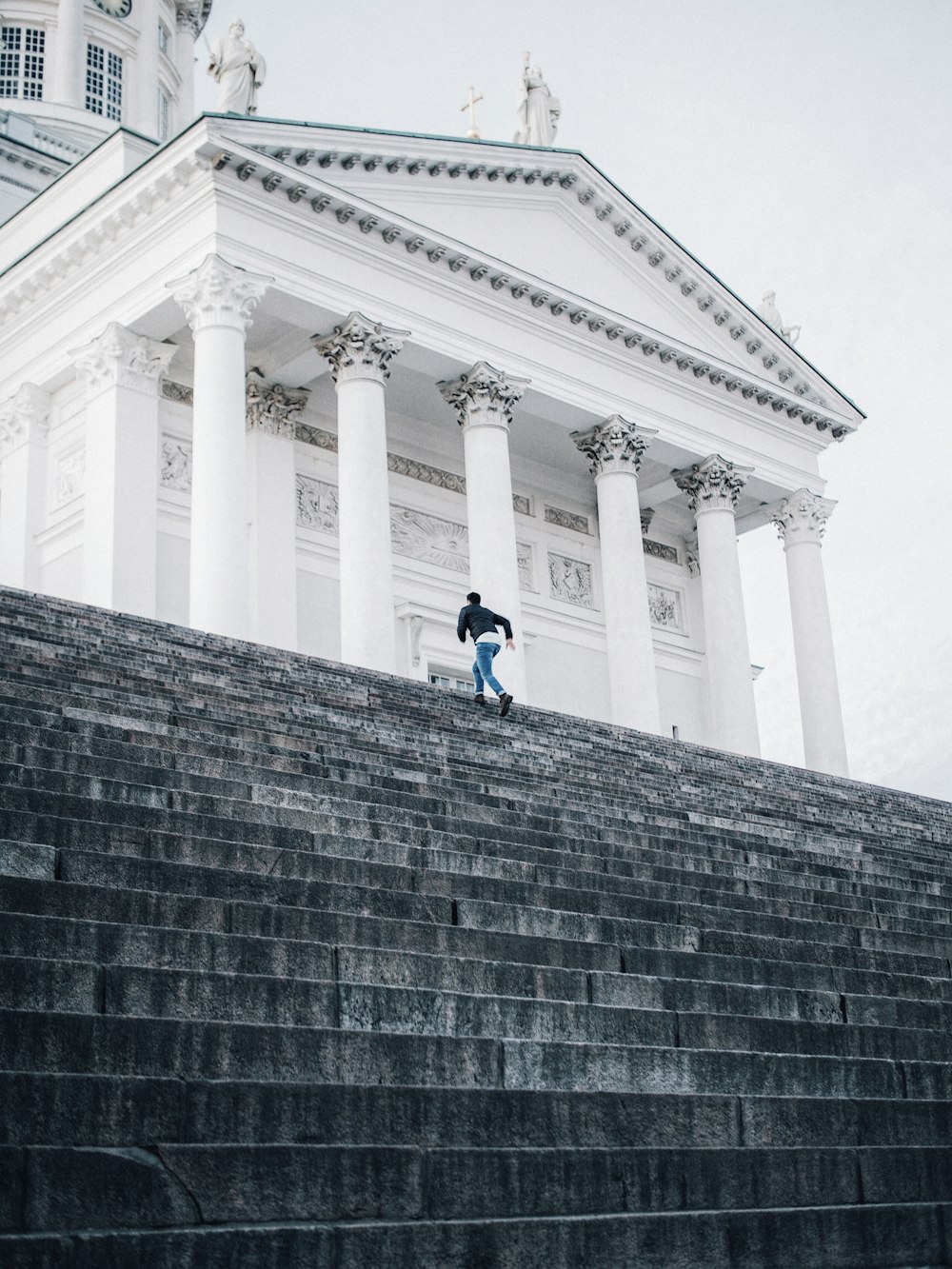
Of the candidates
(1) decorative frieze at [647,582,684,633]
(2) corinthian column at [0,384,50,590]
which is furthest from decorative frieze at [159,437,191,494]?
(1) decorative frieze at [647,582,684,633]

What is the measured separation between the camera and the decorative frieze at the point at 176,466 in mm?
25203

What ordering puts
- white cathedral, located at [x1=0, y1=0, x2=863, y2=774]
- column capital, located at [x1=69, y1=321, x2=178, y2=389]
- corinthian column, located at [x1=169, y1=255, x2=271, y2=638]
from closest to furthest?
1. corinthian column, located at [x1=169, y1=255, x2=271, y2=638]
2. white cathedral, located at [x1=0, y1=0, x2=863, y2=774]
3. column capital, located at [x1=69, y1=321, x2=178, y2=389]

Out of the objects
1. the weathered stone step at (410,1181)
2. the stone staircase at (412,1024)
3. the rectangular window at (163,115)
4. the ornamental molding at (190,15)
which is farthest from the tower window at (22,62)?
the weathered stone step at (410,1181)

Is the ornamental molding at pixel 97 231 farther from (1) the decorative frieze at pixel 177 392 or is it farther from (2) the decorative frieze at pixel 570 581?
(2) the decorative frieze at pixel 570 581

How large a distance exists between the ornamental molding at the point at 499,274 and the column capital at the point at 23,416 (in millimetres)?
5276

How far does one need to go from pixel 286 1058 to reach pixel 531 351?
22.9 m

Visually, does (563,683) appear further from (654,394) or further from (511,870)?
(511,870)

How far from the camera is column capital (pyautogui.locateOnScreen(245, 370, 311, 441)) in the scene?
2630 centimetres

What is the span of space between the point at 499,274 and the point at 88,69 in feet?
77.5

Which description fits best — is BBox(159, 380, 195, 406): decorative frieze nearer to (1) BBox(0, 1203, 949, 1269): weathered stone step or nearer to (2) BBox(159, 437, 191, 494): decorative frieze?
(2) BBox(159, 437, 191, 494): decorative frieze

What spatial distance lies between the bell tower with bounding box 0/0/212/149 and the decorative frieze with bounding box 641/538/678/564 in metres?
19.0

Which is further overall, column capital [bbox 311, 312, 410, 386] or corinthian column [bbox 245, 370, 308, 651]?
corinthian column [bbox 245, 370, 308, 651]

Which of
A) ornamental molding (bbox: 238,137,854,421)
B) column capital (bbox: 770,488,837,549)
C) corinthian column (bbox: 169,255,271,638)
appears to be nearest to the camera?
corinthian column (bbox: 169,255,271,638)

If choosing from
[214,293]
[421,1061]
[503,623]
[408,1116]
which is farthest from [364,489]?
[408,1116]
